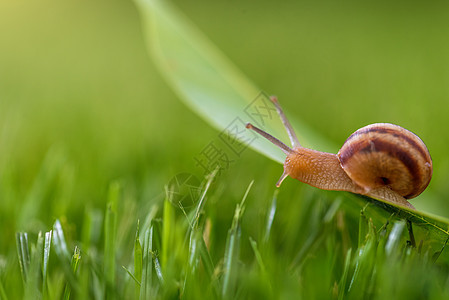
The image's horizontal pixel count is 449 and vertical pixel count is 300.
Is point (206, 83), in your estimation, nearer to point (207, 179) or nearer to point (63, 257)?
point (207, 179)

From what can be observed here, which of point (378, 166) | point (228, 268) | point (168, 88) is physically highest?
point (168, 88)

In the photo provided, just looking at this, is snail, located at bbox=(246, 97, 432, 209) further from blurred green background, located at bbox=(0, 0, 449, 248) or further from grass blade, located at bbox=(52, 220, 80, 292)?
grass blade, located at bbox=(52, 220, 80, 292)

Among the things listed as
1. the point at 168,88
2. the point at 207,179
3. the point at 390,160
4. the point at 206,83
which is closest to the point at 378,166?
the point at 390,160

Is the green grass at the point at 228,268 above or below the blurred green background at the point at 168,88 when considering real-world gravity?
below

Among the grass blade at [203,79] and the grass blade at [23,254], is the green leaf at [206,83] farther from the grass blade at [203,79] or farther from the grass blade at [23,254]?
the grass blade at [23,254]

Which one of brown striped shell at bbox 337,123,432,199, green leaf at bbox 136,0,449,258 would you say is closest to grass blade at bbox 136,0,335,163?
green leaf at bbox 136,0,449,258

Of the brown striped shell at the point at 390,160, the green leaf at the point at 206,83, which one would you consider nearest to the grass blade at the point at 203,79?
the green leaf at the point at 206,83

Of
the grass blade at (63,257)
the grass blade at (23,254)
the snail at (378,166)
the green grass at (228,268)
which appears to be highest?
the snail at (378,166)
